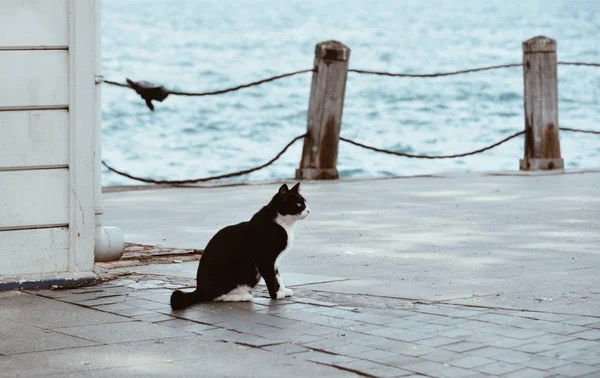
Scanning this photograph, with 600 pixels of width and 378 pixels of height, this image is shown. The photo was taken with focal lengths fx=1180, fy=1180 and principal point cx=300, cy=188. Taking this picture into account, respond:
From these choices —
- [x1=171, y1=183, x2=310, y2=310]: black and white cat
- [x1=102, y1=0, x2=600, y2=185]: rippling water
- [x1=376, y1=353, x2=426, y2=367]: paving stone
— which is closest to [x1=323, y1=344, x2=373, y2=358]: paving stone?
[x1=376, y1=353, x2=426, y2=367]: paving stone

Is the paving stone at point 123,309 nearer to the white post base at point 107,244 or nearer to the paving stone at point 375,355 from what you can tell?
the white post base at point 107,244

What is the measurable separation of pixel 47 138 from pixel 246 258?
51.9 inches

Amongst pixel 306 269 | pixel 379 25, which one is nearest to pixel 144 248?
pixel 306 269

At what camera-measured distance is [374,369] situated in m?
4.33

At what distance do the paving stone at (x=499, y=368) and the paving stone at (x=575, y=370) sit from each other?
0.14 m

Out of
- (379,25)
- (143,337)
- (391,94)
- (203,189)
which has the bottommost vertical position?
(143,337)

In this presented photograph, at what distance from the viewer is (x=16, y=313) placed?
5.60 metres

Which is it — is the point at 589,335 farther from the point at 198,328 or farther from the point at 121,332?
the point at 121,332

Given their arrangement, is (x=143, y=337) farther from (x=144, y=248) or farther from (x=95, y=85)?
(x=144, y=248)

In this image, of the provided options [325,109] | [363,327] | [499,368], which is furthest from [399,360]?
[325,109]

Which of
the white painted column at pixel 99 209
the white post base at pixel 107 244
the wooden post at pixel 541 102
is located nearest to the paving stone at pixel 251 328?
the white painted column at pixel 99 209

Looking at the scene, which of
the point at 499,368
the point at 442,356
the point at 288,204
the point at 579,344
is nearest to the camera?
the point at 499,368

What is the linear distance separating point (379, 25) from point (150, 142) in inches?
1190

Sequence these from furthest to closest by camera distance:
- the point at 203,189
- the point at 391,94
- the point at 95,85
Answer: the point at 391,94 → the point at 203,189 → the point at 95,85
